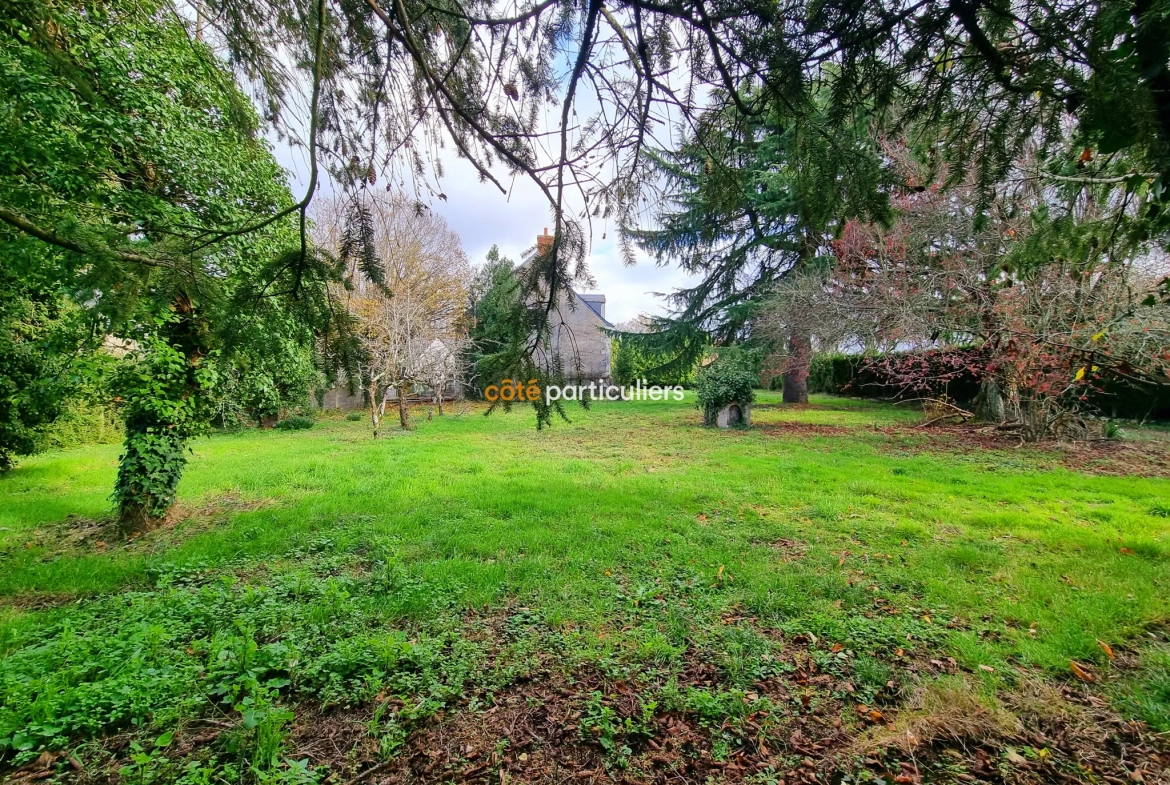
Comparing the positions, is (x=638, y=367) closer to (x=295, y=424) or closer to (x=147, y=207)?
Result: (x=295, y=424)

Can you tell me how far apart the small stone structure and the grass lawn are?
16.3ft

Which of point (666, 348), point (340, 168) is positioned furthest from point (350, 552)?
point (666, 348)

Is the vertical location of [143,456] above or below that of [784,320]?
below

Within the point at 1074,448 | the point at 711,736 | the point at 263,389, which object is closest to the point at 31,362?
the point at 263,389

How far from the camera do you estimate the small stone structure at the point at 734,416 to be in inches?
383

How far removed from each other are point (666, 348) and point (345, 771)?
13949 millimetres

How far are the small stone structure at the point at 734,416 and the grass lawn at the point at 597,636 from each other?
496 centimetres

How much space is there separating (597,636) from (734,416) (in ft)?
26.9

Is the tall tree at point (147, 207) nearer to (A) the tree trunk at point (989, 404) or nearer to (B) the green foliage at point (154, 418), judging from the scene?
(B) the green foliage at point (154, 418)

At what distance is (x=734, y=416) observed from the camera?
9797 millimetres

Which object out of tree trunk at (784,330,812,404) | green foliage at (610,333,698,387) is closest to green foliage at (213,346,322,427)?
tree trunk at (784,330,812,404)

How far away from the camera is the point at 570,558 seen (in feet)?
10.5

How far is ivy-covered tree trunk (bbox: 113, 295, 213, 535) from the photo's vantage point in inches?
149

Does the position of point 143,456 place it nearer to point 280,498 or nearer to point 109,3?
point 280,498
